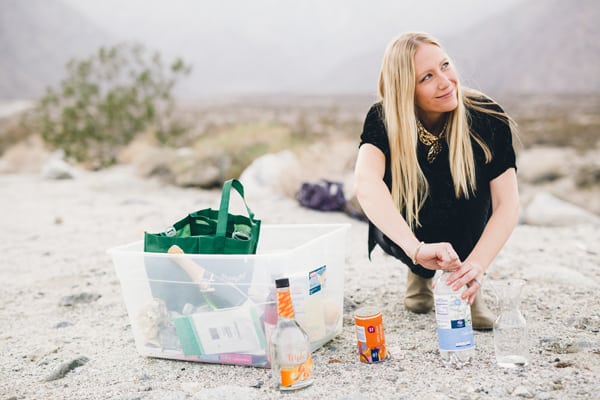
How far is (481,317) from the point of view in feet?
8.56

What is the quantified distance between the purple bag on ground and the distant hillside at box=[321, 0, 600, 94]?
7006 centimetres

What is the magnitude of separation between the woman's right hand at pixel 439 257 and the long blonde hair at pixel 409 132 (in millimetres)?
306

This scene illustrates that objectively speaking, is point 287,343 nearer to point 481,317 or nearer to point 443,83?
point 481,317

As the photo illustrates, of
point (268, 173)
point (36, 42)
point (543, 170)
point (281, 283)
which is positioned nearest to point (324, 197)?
point (268, 173)

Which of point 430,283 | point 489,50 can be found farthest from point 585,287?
point 489,50

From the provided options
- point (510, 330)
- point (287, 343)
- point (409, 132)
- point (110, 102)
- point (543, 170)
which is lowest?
point (543, 170)

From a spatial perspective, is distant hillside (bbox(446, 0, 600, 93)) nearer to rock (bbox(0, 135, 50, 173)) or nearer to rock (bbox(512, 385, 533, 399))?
rock (bbox(0, 135, 50, 173))

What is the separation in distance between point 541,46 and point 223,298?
100 metres

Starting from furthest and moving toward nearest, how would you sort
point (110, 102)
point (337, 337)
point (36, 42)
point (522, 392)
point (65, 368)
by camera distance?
point (36, 42) → point (110, 102) → point (337, 337) → point (65, 368) → point (522, 392)

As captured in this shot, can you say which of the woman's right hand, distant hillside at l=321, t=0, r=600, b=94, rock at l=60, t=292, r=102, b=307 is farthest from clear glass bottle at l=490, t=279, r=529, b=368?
distant hillside at l=321, t=0, r=600, b=94

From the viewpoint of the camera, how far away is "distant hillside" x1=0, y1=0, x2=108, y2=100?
9934 cm

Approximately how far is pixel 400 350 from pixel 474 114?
1104mm

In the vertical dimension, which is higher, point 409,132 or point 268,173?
point 409,132

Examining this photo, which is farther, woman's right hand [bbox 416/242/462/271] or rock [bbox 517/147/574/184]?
rock [bbox 517/147/574/184]
